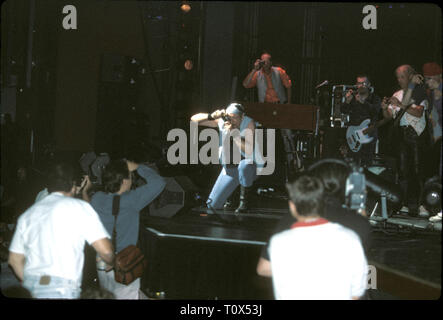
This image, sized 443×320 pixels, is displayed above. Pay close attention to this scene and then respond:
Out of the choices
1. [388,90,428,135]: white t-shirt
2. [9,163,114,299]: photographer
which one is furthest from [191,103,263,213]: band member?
[9,163,114,299]: photographer

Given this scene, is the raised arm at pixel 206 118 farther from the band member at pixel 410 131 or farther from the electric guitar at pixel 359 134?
the band member at pixel 410 131

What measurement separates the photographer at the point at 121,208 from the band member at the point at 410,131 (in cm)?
246

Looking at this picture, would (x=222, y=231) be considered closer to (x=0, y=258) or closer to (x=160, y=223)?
(x=160, y=223)

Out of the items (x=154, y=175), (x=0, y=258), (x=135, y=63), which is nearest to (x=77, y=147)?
(x=135, y=63)

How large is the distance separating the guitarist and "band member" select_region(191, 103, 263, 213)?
1.22 metres

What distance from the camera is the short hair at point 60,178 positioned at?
2.82 metres

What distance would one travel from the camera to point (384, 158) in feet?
16.7

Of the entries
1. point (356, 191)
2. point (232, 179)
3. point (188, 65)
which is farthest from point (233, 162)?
point (356, 191)

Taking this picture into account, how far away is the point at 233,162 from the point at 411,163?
179cm

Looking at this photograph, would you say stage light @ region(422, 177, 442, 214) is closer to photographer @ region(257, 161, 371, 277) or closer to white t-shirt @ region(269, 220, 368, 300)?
photographer @ region(257, 161, 371, 277)

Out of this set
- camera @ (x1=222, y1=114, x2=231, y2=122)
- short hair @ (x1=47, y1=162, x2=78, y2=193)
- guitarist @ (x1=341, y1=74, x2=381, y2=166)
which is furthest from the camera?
guitarist @ (x1=341, y1=74, x2=381, y2=166)

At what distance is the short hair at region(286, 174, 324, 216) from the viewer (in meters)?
2.26

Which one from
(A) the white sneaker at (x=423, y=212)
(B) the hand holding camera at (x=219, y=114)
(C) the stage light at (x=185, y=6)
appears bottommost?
(A) the white sneaker at (x=423, y=212)

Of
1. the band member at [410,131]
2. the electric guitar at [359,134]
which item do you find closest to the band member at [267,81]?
the electric guitar at [359,134]
